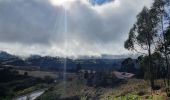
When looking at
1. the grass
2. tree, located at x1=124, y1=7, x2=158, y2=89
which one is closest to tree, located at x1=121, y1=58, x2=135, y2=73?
the grass

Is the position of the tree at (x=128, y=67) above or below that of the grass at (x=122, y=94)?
above

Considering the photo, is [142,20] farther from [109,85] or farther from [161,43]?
[109,85]

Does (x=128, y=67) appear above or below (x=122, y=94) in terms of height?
above

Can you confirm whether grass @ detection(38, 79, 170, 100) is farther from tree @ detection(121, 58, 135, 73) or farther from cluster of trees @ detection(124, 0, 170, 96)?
tree @ detection(121, 58, 135, 73)

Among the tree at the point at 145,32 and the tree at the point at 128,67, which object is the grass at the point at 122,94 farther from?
the tree at the point at 128,67

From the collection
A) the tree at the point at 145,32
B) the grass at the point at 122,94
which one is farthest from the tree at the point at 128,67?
the tree at the point at 145,32

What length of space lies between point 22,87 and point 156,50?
79.2 metres

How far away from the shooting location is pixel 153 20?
4397cm

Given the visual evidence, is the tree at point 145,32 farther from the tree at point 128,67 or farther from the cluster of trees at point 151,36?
the tree at point 128,67

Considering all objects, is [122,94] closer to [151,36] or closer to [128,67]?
[151,36]

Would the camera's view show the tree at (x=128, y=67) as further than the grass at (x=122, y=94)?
Yes

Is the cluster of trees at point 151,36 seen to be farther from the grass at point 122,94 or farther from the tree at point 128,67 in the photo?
the tree at point 128,67

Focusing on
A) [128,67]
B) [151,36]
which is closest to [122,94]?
[151,36]

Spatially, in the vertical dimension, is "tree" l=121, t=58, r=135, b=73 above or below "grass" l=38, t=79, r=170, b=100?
above
